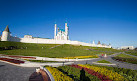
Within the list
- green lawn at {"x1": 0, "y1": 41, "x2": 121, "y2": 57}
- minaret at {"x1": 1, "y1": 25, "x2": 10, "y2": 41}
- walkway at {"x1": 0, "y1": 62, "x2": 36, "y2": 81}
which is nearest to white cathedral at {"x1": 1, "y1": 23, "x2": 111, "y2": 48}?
minaret at {"x1": 1, "y1": 25, "x2": 10, "y2": 41}

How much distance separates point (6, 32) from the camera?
5172 cm

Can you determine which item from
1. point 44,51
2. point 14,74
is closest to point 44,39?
point 44,51

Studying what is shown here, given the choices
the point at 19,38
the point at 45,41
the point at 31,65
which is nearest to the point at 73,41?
the point at 45,41

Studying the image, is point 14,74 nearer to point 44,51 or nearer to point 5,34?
point 44,51

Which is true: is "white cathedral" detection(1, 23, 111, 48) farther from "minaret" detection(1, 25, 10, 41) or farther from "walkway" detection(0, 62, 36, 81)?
"walkway" detection(0, 62, 36, 81)

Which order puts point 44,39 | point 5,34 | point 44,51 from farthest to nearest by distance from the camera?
1. point 44,39
2. point 5,34
3. point 44,51

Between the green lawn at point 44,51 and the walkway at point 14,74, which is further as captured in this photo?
the green lawn at point 44,51

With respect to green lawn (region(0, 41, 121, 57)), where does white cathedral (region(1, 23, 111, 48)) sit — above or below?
above

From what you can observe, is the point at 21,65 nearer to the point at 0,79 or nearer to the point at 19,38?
the point at 0,79

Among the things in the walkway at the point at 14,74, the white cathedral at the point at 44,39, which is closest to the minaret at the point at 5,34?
the white cathedral at the point at 44,39

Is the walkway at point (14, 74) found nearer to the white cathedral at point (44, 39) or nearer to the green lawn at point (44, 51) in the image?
the green lawn at point (44, 51)

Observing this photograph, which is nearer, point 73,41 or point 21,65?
point 21,65

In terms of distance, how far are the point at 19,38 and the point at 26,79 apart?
61.4 m

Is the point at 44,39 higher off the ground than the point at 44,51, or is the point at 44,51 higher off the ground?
the point at 44,39
